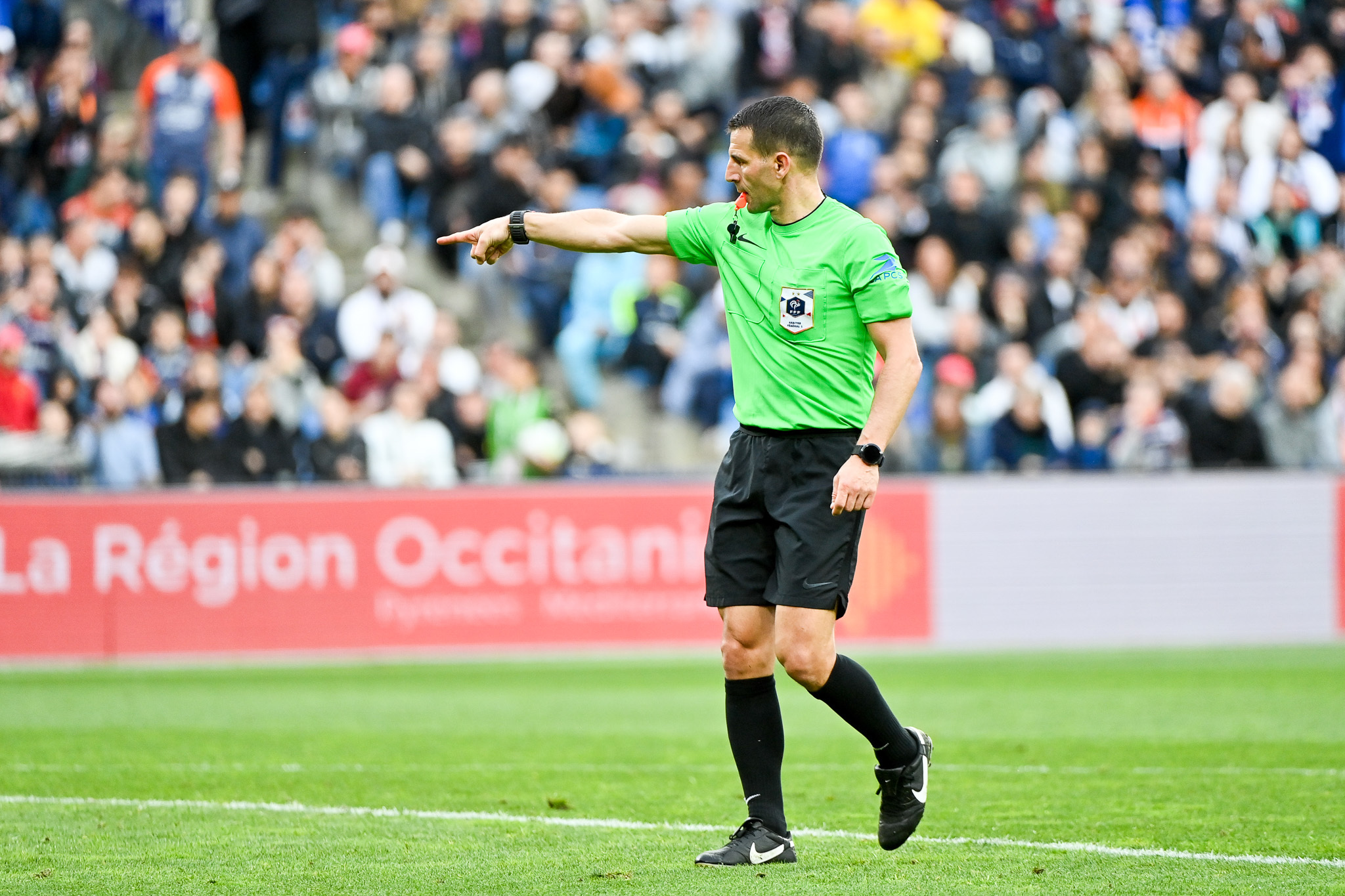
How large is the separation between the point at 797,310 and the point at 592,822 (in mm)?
2153

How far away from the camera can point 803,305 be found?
19.7 ft

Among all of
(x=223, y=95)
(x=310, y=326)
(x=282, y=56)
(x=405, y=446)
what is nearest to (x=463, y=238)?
(x=405, y=446)

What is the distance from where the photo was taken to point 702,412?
56.1 feet

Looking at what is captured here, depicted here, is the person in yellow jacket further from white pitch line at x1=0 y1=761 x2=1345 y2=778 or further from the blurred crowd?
white pitch line at x1=0 y1=761 x2=1345 y2=778

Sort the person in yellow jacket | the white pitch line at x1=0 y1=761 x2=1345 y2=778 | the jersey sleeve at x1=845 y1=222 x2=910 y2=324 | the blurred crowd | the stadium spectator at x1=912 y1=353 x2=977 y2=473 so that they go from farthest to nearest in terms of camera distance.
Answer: the person in yellow jacket
the stadium spectator at x1=912 y1=353 x2=977 y2=473
the blurred crowd
the white pitch line at x1=0 y1=761 x2=1345 y2=778
the jersey sleeve at x1=845 y1=222 x2=910 y2=324

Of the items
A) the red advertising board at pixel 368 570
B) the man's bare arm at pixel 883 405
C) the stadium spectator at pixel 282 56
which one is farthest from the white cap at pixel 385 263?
the man's bare arm at pixel 883 405

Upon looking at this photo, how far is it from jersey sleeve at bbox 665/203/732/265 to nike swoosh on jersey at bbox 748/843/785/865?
1.88 metres

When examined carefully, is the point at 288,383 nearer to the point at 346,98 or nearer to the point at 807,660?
the point at 346,98

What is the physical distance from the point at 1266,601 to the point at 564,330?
6541 millimetres

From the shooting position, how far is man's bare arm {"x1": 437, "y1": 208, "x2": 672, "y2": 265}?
20.5 ft

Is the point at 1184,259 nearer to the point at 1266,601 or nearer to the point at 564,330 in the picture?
the point at 1266,601

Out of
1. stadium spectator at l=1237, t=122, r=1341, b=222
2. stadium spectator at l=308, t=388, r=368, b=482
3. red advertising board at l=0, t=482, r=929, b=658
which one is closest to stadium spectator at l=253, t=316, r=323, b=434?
Answer: stadium spectator at l=308, t=388, r=368, b=482

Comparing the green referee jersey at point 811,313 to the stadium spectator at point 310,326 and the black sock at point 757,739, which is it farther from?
the stadium spectator at point 310,326

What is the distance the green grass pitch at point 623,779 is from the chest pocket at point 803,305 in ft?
5.42
